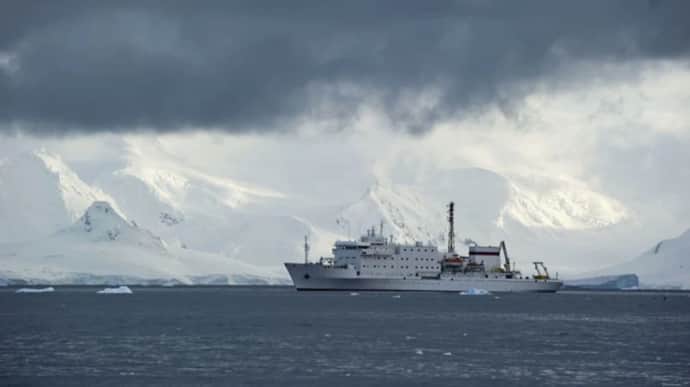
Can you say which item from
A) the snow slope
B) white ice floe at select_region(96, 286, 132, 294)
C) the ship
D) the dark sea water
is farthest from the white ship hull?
the dark sea water

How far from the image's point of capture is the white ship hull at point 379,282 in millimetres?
146125

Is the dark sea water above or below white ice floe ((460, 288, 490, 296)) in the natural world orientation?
below

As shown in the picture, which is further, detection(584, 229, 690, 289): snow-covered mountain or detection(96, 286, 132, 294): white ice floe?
detection(584, 229, 690, 289): snow-covered mountain

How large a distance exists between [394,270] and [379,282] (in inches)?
118

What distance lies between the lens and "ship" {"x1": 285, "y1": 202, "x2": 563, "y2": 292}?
146 metres

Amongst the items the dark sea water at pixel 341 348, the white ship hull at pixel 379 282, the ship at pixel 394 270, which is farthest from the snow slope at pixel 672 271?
the dark sea water at pixel 341 348

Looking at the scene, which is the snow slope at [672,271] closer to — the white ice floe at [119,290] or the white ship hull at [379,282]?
the white ship hull at [379,282]

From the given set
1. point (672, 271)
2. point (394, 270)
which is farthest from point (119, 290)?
point (672, 271)

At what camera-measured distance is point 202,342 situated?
64.6m

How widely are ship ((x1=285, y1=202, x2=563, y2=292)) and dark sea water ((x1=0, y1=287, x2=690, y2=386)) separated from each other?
158ft

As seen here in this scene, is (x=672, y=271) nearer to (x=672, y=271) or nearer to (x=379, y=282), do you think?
(x=672, y=271)

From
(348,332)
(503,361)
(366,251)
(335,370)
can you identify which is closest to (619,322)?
(348,332)

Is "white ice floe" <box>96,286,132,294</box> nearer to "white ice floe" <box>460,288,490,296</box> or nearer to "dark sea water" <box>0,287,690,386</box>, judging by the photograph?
"white ice floe" <box>460,288,490,296</box>

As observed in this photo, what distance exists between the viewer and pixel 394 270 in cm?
14812
